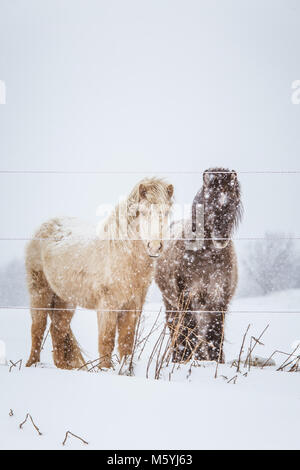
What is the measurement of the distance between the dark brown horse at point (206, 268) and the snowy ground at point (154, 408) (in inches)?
7.7

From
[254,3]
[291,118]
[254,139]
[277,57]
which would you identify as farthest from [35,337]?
[254,3]

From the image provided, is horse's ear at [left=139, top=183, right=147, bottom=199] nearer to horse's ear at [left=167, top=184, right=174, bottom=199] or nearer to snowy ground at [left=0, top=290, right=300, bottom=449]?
horse's ear at [left=167, top=184, right=174, bottom=199]

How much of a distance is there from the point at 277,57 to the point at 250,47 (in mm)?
121

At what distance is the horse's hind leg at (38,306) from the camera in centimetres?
168

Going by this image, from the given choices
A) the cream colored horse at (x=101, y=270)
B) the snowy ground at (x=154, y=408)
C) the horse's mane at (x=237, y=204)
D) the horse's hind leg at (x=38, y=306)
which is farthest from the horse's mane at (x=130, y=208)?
the snowy ground at (x=154, y=408)

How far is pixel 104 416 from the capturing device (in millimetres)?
1002

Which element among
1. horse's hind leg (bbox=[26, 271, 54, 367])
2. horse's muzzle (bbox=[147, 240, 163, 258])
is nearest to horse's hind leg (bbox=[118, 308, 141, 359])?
horse's muzzle (bbox=[147, 240, 163, 258])

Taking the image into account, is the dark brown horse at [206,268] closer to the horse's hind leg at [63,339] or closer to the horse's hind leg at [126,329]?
the horse's hind leg at [126,329]

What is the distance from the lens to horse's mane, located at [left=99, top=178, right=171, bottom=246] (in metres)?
1.54

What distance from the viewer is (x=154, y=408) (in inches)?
40.4

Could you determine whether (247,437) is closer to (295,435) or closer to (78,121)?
(295,435)

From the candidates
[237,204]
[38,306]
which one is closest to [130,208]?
[237,204]

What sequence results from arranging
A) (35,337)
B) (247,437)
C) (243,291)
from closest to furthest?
(247,437), (243,291), (35,337)

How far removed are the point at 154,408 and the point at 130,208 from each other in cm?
79
